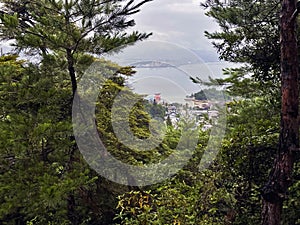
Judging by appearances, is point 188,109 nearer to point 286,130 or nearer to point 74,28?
point 74,28

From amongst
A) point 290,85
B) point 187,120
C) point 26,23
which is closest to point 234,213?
point 290,85

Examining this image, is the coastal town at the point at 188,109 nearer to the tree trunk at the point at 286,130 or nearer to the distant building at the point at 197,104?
the distant building at the point at 197,104

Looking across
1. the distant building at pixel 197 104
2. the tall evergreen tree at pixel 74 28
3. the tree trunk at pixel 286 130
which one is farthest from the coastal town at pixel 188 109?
the tree trunk at pixel 286 130

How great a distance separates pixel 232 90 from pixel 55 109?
9.73 feet

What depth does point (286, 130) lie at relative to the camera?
1.84 metres

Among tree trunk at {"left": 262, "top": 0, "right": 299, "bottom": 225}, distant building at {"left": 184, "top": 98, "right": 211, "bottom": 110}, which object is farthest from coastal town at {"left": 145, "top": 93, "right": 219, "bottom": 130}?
tree trunk at {"left": 262, "top": 0, "right": 299, "bottom": 225}

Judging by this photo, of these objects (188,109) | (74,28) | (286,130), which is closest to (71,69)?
(74,28)

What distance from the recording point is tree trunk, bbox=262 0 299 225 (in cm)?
180

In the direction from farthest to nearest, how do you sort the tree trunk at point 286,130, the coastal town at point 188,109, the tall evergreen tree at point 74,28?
the coastal town at point 188,109, the tall evergreen tree at point 74,28, the tree trunk at point 286,130

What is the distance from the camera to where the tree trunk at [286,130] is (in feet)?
5.91

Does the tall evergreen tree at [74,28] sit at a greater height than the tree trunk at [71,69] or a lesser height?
greater

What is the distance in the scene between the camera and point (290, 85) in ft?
6.09

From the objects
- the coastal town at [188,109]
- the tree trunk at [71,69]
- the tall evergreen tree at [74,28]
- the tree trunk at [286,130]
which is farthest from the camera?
the coastal town at [188,109]

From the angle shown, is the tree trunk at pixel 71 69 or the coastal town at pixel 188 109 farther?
the coastal town at pixel 188 109
